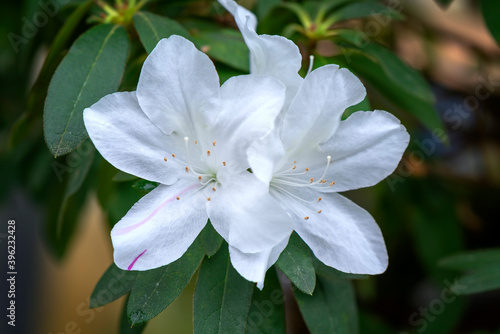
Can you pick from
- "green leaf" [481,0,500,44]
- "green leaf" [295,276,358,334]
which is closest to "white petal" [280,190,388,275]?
"green leaf" [295,276,358,334]

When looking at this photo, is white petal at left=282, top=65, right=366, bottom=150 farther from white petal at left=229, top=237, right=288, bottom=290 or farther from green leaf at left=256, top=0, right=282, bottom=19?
green leaf at left=256, top=0, right=282, bottom=19

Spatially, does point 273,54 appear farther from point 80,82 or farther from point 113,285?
point 113,285

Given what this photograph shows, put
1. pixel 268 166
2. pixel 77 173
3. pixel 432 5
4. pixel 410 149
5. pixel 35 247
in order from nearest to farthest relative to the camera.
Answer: pixel 268 166
pixel 77 173
pixel 410 149
pixel 432 5
pixel 35 247

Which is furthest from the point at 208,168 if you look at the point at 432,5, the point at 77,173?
the point at 432,5

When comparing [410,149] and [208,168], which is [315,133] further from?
[410,149]

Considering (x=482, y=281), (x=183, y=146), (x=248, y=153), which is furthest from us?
(x=482, y=281)

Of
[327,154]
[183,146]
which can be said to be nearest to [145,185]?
[183,146]
